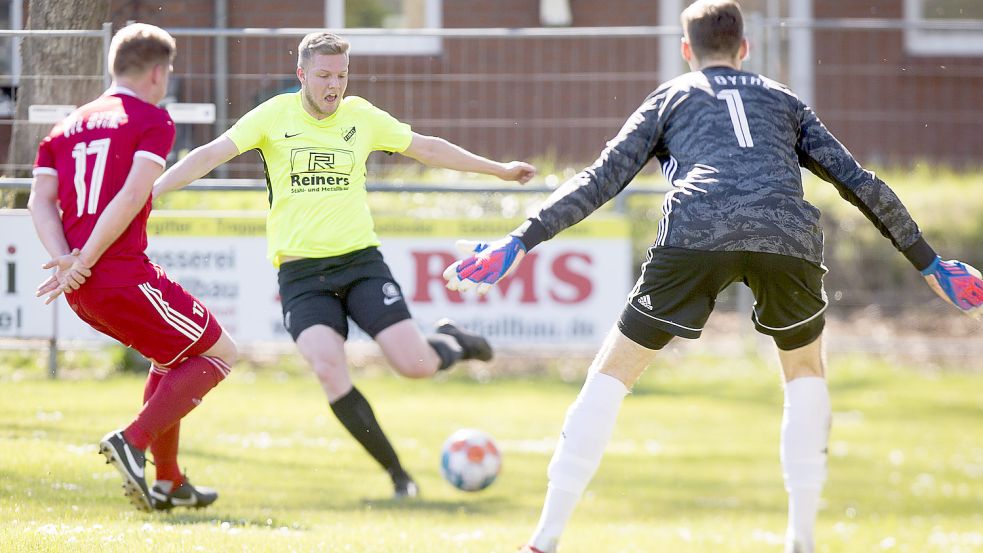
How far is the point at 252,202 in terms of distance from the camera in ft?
30.3

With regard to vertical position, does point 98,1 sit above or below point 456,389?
above

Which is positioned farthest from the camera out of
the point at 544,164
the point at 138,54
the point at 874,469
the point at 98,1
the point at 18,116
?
the point at 544,164

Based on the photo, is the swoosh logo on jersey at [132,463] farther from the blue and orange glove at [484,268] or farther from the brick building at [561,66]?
the brick building at [561,66]

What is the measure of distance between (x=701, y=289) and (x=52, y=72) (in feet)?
13.3

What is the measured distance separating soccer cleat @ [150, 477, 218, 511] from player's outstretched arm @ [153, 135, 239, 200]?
1234 mm

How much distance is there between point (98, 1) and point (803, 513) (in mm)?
4277

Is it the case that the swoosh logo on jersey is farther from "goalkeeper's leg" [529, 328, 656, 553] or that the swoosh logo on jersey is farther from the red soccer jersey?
"goalkeeper's leg" [529, 328, 656, 553]

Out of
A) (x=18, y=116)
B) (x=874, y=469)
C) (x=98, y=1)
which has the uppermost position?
(x=98, y=1)

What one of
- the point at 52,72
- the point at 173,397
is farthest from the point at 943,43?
the point at 173,397

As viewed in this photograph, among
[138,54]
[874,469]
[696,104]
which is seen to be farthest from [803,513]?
[874,469]

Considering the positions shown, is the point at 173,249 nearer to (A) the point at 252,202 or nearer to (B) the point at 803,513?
(A) the point at 252,202

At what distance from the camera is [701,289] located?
14.2ft

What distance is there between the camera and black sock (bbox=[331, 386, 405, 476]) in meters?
6.21

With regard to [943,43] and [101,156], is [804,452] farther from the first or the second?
[943,43]
